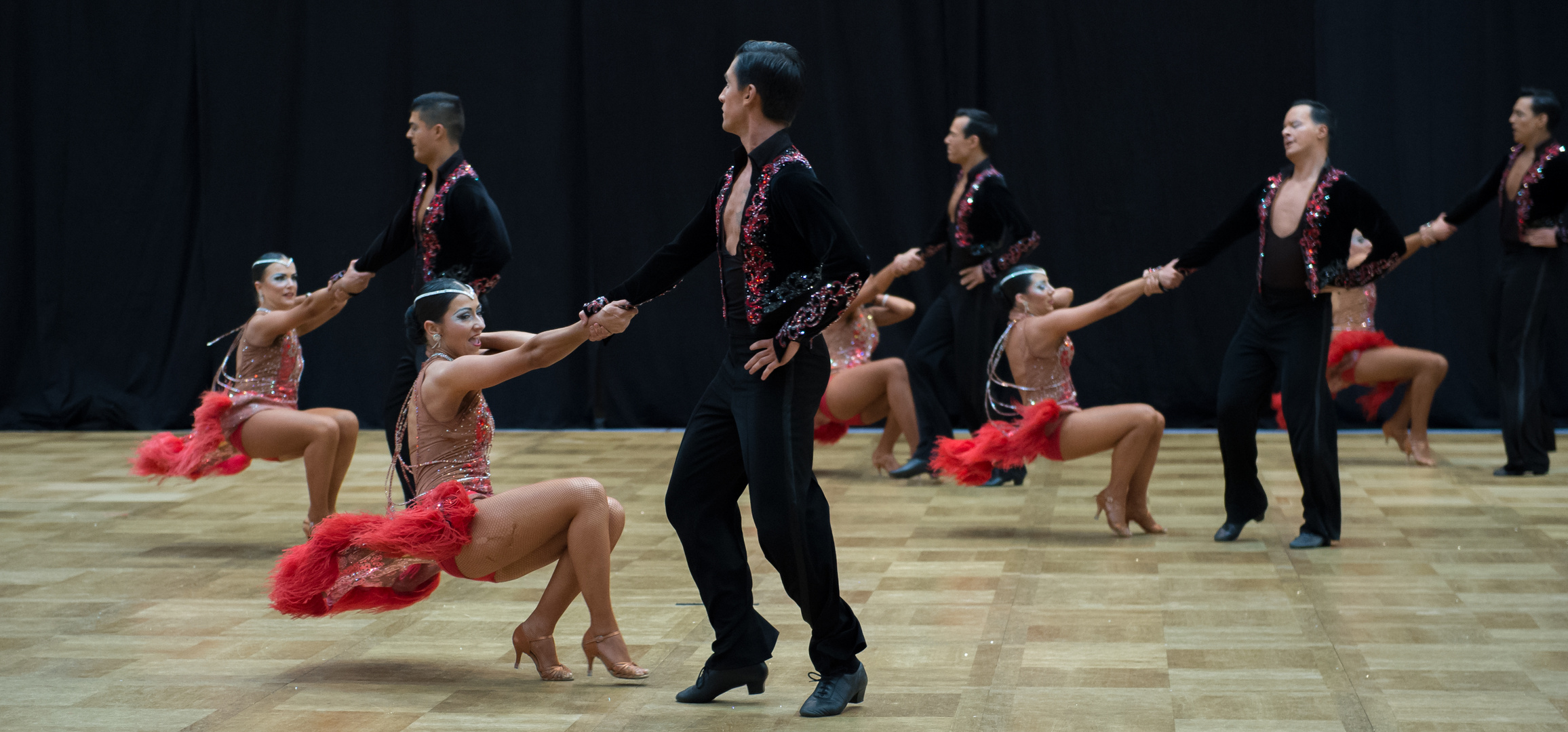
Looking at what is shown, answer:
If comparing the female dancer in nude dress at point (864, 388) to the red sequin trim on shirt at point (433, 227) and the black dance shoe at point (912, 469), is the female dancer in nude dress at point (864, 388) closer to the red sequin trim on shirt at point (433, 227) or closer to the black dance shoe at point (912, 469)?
the black dance shoe at point (912, 469)

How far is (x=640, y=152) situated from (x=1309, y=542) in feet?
16.1

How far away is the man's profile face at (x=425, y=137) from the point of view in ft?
16.0

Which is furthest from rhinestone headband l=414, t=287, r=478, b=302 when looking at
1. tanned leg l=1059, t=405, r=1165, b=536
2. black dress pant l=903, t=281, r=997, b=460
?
black dress pant l=903, t=281, r=997, b=460

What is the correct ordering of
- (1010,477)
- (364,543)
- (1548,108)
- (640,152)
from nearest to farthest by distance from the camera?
1. (364,543)
2. (1548,108)
3. (1010,477)
4. (640,152)

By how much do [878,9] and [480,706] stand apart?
19.3 ft

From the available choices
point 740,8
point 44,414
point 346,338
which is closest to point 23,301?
point 44,414

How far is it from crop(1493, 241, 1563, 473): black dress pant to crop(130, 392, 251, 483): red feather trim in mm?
5239

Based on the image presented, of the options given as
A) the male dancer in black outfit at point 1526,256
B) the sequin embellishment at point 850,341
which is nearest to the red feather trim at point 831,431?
the sequin embellishment at point 850,341

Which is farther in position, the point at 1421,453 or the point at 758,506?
the point at 1421,453

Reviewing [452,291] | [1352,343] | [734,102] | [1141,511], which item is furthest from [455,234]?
[1352,343]

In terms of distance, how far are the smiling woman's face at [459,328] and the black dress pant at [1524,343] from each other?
4.80 m

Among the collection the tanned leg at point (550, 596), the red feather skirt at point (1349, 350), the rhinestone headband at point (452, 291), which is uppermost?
the rhinestone headband at point (452, 291)

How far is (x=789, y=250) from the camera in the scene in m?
2.92

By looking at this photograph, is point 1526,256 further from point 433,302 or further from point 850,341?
point 433,302
